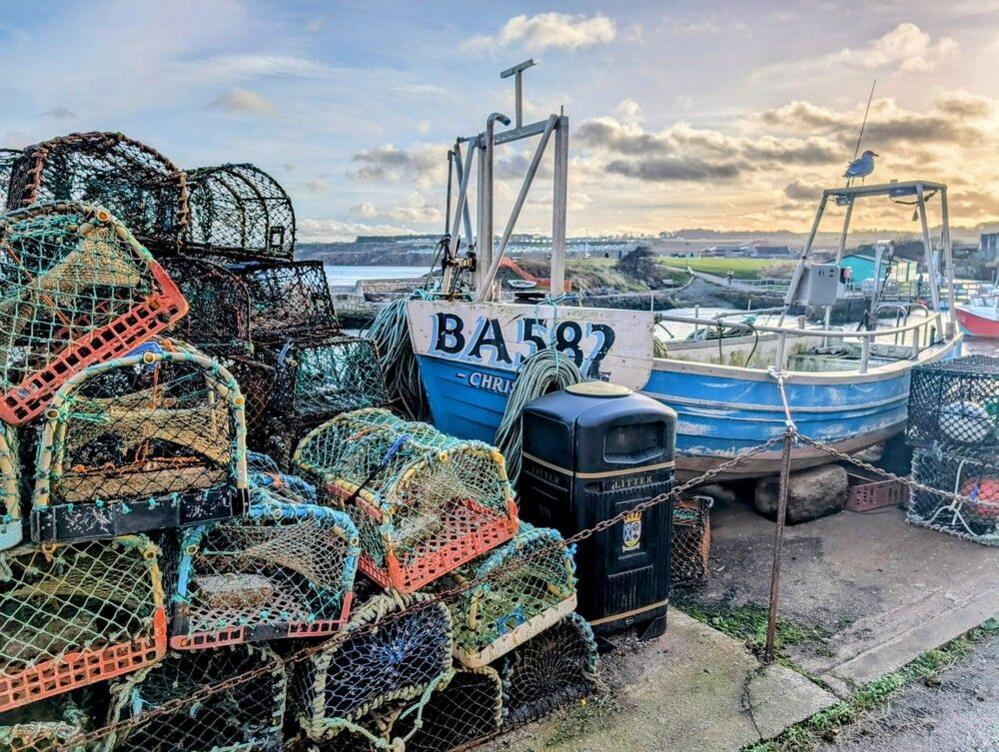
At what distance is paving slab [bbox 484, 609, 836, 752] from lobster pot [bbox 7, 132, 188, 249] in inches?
122

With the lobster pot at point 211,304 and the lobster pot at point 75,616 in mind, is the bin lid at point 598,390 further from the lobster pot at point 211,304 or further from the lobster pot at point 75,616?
the lobster pot at point 75,616

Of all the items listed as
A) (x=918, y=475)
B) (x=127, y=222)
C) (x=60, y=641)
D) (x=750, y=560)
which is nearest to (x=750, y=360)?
(x=918, y=475)

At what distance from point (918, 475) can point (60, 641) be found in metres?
6.18

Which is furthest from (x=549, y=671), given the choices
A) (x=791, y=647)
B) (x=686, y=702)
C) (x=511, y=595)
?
(x=791, y=647)

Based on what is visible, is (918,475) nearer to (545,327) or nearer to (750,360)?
(750,360)

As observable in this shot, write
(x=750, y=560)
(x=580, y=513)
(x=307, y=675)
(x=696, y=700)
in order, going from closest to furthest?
1. (x=307, y=675)
2. (x=696, y=700)
3. (x=580, y=513)
4. (x=750, y=560)

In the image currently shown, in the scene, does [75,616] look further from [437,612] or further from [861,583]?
[861,583]

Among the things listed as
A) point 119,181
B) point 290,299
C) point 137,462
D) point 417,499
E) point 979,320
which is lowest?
point 979,320

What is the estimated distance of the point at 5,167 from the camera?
3736mm

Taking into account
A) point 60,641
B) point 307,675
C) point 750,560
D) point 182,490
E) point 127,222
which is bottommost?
point 750,560

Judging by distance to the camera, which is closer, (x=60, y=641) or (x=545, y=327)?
(x=60, y=641)

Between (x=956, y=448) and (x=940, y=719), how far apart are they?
3.21 metres

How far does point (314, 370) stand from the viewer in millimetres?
4625

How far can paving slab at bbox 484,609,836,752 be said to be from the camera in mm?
2967
